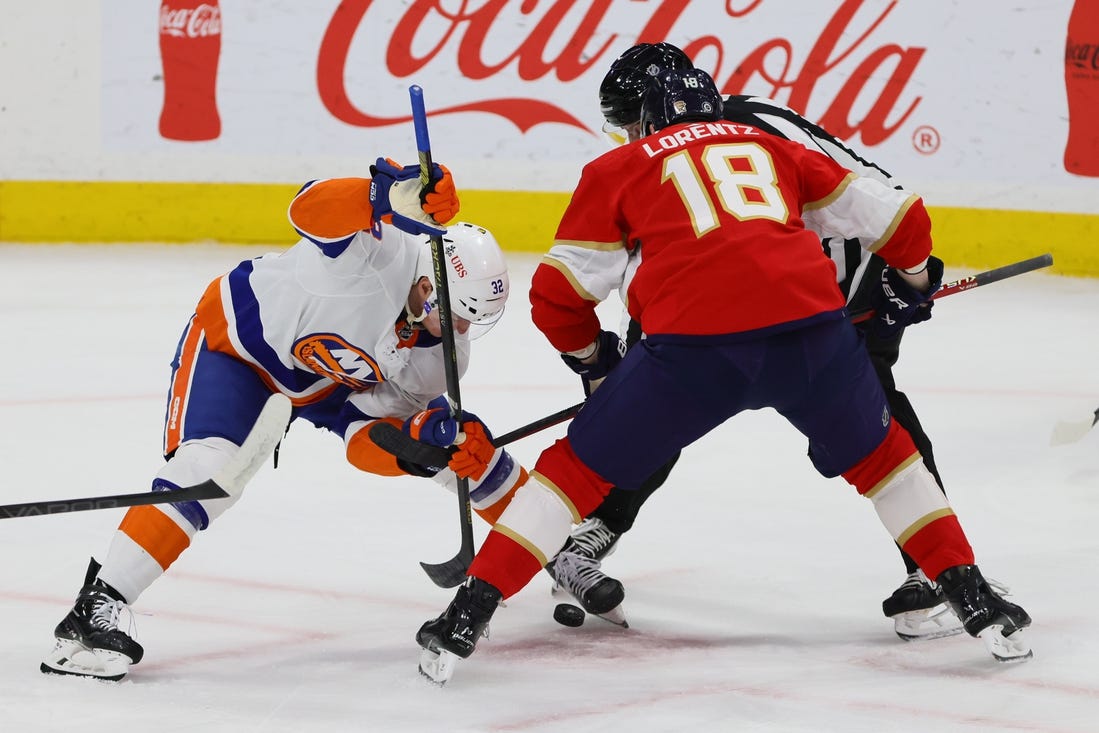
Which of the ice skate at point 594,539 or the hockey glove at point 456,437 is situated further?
the ice skate at point 594,539

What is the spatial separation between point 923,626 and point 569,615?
2.06 feet

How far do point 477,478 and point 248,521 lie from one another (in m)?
0.88

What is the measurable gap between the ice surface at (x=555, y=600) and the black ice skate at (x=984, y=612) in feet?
0.15

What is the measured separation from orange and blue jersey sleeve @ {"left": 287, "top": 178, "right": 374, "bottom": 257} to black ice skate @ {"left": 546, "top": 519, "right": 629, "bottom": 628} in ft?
2.44

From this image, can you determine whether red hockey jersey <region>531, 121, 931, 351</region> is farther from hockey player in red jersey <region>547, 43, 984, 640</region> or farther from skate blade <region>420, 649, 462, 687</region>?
skate blade <region>420, 649, 462, 687</region>

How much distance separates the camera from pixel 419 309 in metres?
2.74

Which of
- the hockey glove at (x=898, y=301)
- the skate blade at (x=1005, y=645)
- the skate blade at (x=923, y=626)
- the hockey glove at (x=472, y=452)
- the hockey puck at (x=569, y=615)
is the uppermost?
the hockey glove at (x=472, y=452)

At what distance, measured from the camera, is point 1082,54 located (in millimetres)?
5922

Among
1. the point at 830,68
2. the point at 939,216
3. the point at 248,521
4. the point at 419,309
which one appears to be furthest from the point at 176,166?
the point at 419,309

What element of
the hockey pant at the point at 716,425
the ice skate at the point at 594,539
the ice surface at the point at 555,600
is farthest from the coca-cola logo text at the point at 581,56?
the hockey pant at the point at 716,425

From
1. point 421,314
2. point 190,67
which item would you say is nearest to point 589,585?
point 421,314

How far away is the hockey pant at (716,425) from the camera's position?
7.64 feet

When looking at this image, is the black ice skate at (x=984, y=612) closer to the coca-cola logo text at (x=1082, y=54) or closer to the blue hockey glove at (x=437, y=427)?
the blue hockey glove at (x=437, y=427)

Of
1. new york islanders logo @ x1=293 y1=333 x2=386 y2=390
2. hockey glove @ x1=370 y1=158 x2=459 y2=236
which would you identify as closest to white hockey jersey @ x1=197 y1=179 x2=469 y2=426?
new york islanders logo @ x1=293 y1=333 x2=386 y2=390
